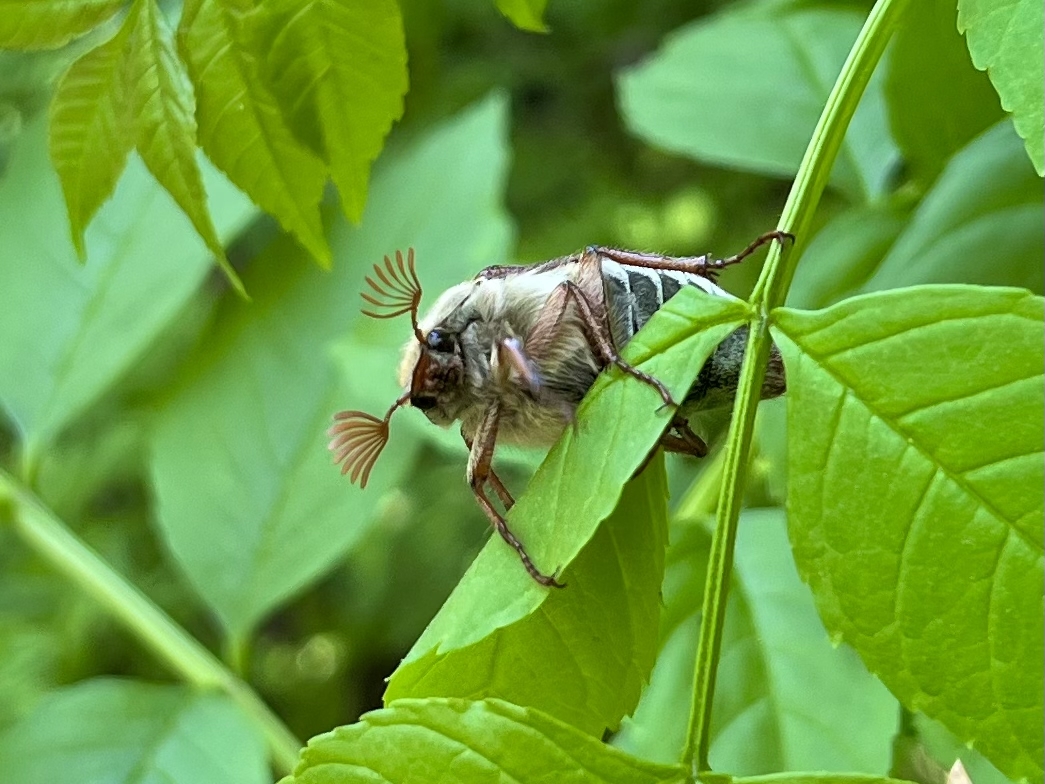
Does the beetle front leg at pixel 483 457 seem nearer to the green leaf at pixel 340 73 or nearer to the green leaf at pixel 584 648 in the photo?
the green leaf at pixel 584 648

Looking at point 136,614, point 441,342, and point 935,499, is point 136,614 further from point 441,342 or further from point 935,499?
point 935,499

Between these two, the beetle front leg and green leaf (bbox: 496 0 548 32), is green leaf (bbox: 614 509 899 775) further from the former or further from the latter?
green leaf (bbox: 496 0 548 32)

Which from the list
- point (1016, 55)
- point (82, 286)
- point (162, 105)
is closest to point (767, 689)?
point (1016, 55)

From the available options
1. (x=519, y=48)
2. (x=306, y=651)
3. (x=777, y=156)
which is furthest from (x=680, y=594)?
(x=519, y=48)

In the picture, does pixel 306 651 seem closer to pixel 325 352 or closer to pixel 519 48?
pixel 325 352

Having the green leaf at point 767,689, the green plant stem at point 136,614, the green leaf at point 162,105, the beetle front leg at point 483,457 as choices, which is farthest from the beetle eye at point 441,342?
the green plant stem at point 136,614

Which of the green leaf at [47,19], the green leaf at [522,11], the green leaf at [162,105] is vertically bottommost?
the green leaf at [522,11]
